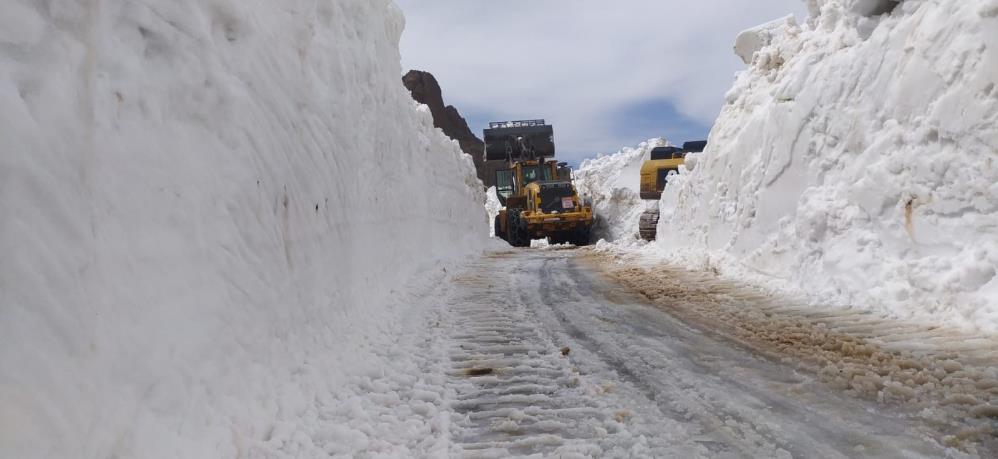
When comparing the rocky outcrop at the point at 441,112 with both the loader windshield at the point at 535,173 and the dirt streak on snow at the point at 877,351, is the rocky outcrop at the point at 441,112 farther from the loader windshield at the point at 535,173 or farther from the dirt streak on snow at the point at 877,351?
the dirt streak on snow at the point at 877,351

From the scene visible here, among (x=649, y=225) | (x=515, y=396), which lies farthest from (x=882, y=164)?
(x=649, y=225)

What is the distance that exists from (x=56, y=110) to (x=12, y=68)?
0.17m

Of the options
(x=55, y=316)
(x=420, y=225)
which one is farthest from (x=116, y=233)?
(x=420, y=225)

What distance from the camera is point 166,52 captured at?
117 inches

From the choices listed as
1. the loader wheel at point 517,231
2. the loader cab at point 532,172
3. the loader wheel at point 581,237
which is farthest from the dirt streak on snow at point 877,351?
the loader cab at point 532,172

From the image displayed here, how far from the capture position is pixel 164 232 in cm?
268

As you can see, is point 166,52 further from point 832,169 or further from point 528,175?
point 528,175

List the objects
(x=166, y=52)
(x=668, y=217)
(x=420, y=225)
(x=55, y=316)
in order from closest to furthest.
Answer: (x=55, y=316), (x=166, y=52), (x=420, y=225), (x=668, y=217)

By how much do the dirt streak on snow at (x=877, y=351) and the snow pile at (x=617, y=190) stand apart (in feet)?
47.5

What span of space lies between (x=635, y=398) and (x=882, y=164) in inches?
168

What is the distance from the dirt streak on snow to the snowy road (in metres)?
0.19

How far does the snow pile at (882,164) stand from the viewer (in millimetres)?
5094

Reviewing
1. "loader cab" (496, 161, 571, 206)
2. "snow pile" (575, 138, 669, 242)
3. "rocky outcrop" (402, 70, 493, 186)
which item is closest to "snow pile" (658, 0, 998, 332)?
"snow pile" (575, 138, 669, 242)

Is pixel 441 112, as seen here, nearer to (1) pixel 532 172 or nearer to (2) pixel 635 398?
(1) pixel 532 172
